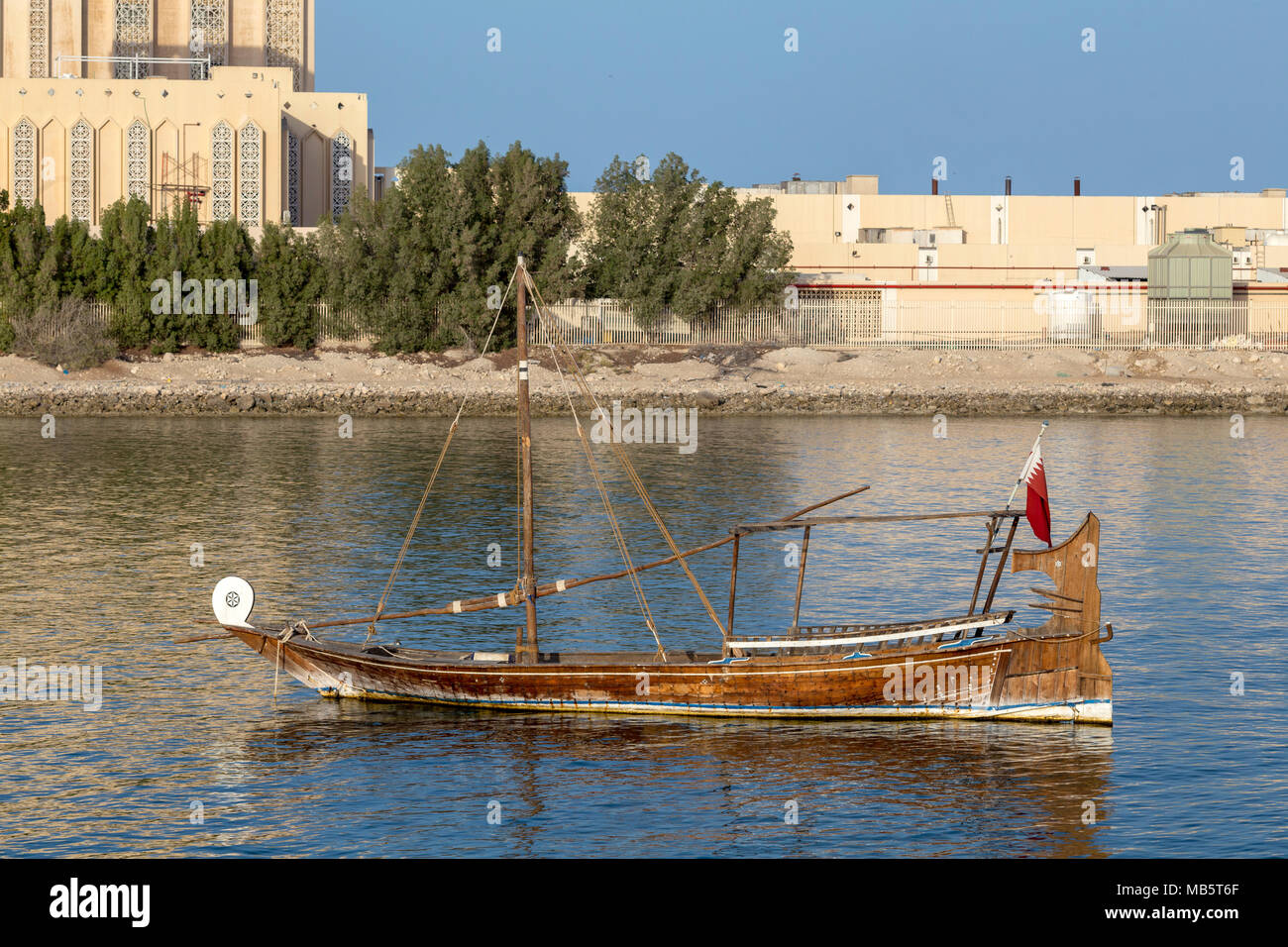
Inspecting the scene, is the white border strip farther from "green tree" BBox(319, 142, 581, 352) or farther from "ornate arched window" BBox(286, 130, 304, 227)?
"ornate arched window" BBox(286, 130, 304, 227)

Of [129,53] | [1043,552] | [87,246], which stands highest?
[129,53]

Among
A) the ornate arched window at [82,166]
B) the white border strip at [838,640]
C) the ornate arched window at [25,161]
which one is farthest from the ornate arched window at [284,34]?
the white border strip at [838,640]

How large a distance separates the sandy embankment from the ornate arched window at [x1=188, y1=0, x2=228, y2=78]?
4791 centimetres

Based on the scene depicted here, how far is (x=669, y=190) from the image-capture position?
294 feet

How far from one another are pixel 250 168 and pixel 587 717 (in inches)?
3215

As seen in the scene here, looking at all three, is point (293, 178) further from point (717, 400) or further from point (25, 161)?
point (717, 400)

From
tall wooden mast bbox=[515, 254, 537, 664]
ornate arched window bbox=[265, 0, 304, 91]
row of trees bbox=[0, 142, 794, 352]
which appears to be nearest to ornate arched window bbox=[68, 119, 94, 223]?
row of trees bbox=[0, 142, 794, 352]

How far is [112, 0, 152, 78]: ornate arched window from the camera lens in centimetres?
12200

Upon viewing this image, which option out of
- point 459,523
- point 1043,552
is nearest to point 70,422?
point 459,523

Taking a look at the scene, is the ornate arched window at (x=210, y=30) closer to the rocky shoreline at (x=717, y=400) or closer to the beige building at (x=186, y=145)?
the beige building at (x=186, y=145)

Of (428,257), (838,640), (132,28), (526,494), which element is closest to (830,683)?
(838,640)

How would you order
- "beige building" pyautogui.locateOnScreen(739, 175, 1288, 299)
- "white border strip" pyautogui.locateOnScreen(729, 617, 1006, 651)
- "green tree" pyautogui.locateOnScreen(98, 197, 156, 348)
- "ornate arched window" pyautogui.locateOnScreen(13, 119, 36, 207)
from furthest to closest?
"beige building" pyautogui.locateOnScreen(739, 175, 1288, 299), "ornate arched window" pyautogui.locateOnScreen(13, 119, 36, 207), "green tree" pyautogui.locateOnScreen(98, 197, 156, 348), "white border strip" pyautogui.locateOnScreen(729, 617, 1006, 651)

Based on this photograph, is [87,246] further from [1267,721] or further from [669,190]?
[1267,721]
